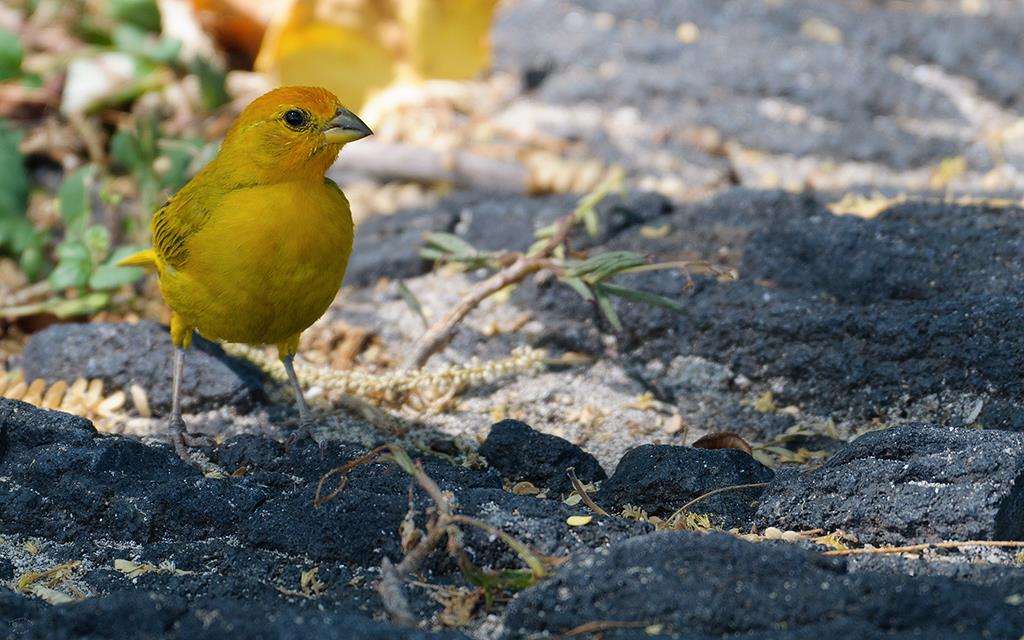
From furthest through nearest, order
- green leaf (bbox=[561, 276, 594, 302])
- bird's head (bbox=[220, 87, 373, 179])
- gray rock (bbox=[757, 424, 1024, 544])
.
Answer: green leaf (bbox=[561, 276, 594, 302])
bird's head (bbox=[220, 87, 373, 179])
gray rock (bbox=[757, 424, 1024, 544])

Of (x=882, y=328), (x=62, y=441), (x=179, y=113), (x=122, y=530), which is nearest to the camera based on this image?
(x=122, y=530)

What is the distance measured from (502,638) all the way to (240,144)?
1701 mm

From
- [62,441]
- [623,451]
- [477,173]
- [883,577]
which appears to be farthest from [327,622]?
[477,173]

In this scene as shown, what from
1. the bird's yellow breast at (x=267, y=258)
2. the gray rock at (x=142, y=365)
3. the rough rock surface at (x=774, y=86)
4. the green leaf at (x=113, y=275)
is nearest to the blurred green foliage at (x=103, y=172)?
the green leaf at (x=113, y=275)

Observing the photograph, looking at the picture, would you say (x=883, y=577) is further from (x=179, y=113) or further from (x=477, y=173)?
(x=179, y=113)

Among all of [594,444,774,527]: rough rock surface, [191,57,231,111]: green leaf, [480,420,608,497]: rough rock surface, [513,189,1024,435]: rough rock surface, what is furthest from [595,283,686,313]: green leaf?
[191,57,231,111]: green leaf

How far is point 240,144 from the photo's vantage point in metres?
3.28

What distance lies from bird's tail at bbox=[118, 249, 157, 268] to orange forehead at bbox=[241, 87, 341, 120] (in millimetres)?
842

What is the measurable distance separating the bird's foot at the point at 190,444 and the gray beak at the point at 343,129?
929 mm

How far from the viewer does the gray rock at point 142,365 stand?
3.74 m

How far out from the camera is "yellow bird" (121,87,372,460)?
3.13 metres

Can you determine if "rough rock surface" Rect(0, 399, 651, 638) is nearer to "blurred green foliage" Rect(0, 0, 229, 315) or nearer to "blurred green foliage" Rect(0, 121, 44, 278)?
"blurred green foliage" Rect(0, 0, 229, 315)

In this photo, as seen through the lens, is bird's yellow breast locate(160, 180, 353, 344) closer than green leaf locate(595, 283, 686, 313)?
Yes

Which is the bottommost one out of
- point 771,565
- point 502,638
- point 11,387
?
point 11,387
